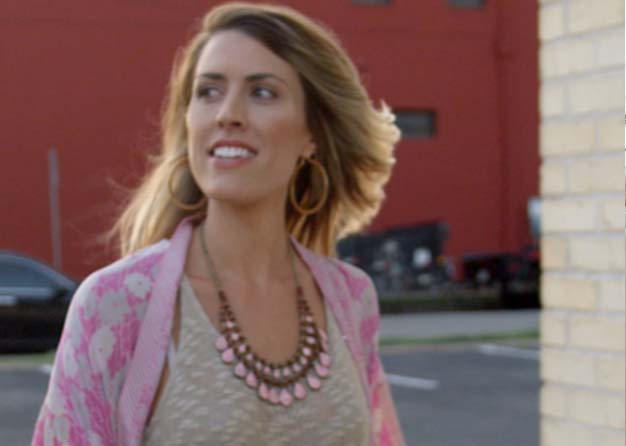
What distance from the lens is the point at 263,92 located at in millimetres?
2467

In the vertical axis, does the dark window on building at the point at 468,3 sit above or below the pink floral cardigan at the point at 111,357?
above

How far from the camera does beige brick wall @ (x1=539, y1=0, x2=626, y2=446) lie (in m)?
3.09

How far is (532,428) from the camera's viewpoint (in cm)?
1101

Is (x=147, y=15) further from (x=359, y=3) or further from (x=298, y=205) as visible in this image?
(x=298, y=205)

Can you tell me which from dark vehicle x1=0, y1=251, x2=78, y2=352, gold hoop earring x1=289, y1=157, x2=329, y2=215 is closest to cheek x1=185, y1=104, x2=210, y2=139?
gold hoop earring x1=289, y1=157, x2=329, y2=215

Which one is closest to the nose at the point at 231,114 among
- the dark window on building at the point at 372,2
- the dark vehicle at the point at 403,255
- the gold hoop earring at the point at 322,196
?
the gold hoop earring at the point at 322,196

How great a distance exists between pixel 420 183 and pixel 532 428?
15660mm

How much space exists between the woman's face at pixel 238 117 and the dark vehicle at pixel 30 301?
50.2ft

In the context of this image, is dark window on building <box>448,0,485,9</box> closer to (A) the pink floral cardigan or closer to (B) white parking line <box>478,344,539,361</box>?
(B) white parking line <box>478,344,539,361</box>

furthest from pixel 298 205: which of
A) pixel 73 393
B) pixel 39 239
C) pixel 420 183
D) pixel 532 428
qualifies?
pixel 420 183

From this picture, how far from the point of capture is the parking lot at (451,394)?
1069 centimetres

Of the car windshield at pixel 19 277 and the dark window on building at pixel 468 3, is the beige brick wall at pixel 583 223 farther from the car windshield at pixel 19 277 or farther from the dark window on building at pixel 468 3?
the dark window on building at pixel 468 3

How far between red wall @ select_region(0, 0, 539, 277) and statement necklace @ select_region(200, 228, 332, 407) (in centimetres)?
2061

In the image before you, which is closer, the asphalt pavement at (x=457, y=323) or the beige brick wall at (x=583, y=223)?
the beige brick wall at (x=583, y=223)
